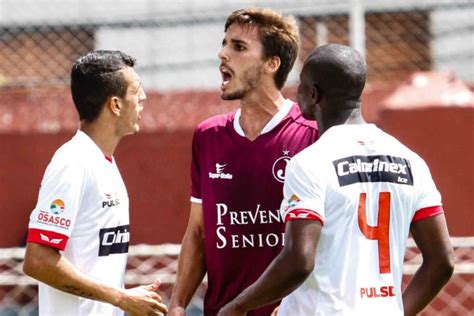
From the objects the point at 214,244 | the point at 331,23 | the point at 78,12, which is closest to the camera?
the point at 214,244

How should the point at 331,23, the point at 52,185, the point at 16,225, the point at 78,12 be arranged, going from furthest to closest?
the point at 331,23 → the point at 78,12 → the point at 16,225 → the point at 52,185

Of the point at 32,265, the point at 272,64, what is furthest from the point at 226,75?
the point at 32,265

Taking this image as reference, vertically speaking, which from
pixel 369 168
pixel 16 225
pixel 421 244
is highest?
pixel 369 168

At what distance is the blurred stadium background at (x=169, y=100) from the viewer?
24.8ft

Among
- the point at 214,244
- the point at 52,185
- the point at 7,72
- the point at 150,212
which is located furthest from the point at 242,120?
the point at 7,72

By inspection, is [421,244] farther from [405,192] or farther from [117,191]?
[117,191]

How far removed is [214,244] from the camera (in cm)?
486

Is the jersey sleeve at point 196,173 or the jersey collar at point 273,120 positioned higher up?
the jersey collar at point 273,120

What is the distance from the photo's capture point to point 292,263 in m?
3.84

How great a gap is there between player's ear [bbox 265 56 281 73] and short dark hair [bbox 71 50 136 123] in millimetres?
646

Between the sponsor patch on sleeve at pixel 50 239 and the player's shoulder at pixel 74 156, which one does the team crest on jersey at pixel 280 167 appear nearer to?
the player's shoulder at pixel 74 156

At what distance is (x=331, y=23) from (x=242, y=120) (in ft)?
14.7

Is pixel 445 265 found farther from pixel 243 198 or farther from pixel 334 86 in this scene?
pixel 243 198

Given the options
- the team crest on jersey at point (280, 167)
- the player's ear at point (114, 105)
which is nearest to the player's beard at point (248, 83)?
the team crest on jersey at point (280, 167)
